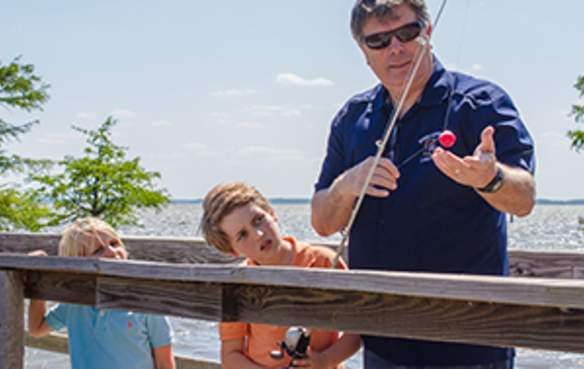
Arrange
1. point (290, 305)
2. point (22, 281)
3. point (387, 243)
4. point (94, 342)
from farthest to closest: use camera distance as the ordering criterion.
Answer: point (94, 342) < point (22, 281) < point (387, 243) < point (290, 305)

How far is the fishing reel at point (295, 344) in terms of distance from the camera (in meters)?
2.64

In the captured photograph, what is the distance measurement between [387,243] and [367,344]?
0.39m

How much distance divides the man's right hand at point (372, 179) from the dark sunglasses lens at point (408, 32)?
523 mm

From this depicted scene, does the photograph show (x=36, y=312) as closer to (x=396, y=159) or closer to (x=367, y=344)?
(x=367, y=344)

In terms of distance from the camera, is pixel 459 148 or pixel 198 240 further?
pixel 198 240

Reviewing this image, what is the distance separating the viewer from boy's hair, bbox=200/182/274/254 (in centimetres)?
309

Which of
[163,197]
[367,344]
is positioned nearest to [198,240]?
[367,344]

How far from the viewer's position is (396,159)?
2.86m

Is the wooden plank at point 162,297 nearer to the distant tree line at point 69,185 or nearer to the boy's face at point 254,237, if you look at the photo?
the boy's face at point 254,237

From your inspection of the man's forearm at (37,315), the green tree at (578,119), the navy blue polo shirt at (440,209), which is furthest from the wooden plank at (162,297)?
the green tree at (578,119)

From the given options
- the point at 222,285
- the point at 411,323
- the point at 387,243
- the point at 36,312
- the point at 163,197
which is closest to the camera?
the point at 411,323

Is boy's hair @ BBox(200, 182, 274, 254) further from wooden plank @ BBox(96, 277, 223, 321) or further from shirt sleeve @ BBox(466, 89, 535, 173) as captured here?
shirt sleeve @ BBox(466, 89, 535, 173)

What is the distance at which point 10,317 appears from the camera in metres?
3.49

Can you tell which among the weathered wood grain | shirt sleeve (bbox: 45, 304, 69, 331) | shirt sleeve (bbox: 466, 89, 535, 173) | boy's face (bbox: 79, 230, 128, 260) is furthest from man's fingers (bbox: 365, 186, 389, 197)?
shirt sleeve (bbox: 45, 304, 69, 331)
